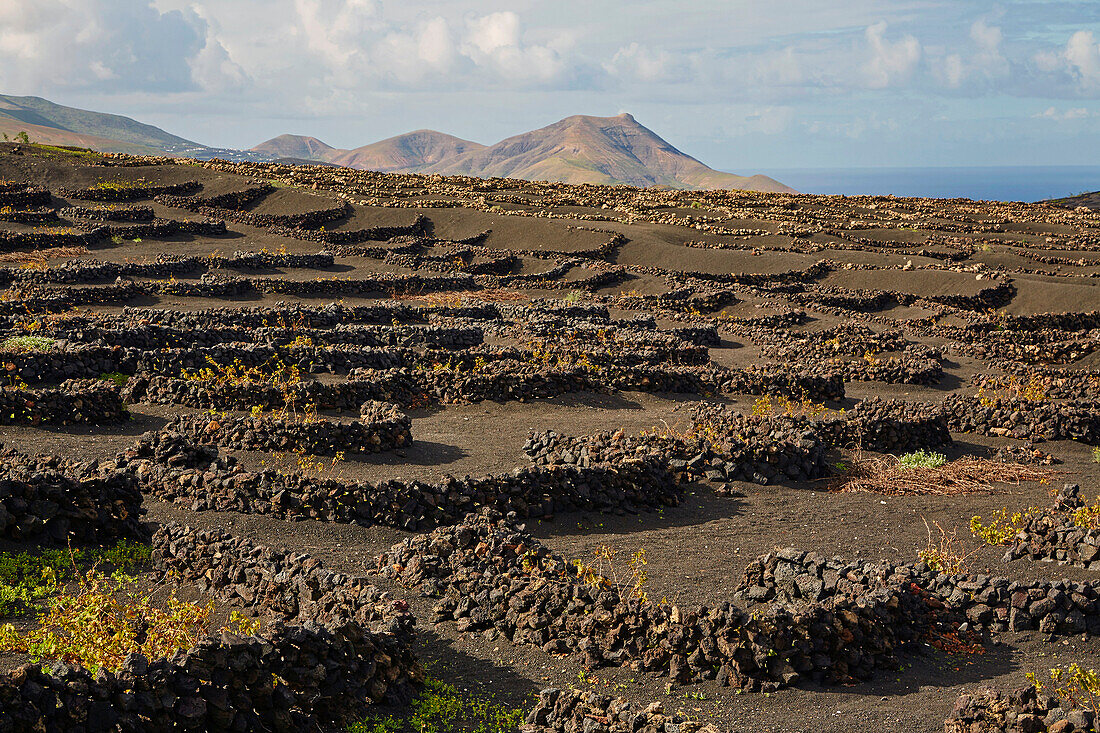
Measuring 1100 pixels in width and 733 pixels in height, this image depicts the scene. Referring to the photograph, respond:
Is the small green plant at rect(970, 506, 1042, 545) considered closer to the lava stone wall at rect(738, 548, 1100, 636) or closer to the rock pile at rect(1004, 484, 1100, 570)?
the rock pile at rect(1004, 484, 1100, 570)

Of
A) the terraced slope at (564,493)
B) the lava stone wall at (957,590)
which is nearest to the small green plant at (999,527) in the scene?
the terraced slope at (564,493)

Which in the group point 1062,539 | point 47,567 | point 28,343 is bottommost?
point 47,567

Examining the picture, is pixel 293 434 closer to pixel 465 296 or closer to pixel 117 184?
pixel 465 296

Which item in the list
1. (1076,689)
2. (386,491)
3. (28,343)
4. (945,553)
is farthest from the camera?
(28,343)

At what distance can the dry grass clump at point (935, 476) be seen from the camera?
13227 millimetres

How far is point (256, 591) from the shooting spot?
841cm

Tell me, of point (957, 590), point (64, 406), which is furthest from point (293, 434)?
point (957, 590)

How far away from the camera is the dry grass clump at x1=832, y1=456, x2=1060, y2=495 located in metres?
13.2

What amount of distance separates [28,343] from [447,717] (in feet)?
51.6

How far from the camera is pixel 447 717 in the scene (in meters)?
6.68

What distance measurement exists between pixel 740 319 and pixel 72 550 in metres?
24.3

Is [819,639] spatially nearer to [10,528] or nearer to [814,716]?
[814,716]

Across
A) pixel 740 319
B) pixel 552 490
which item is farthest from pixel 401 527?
pixel 740 319

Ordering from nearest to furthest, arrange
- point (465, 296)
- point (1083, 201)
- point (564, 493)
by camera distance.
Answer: point (564, 493) → point (465, 296) → point (1083, 201)
